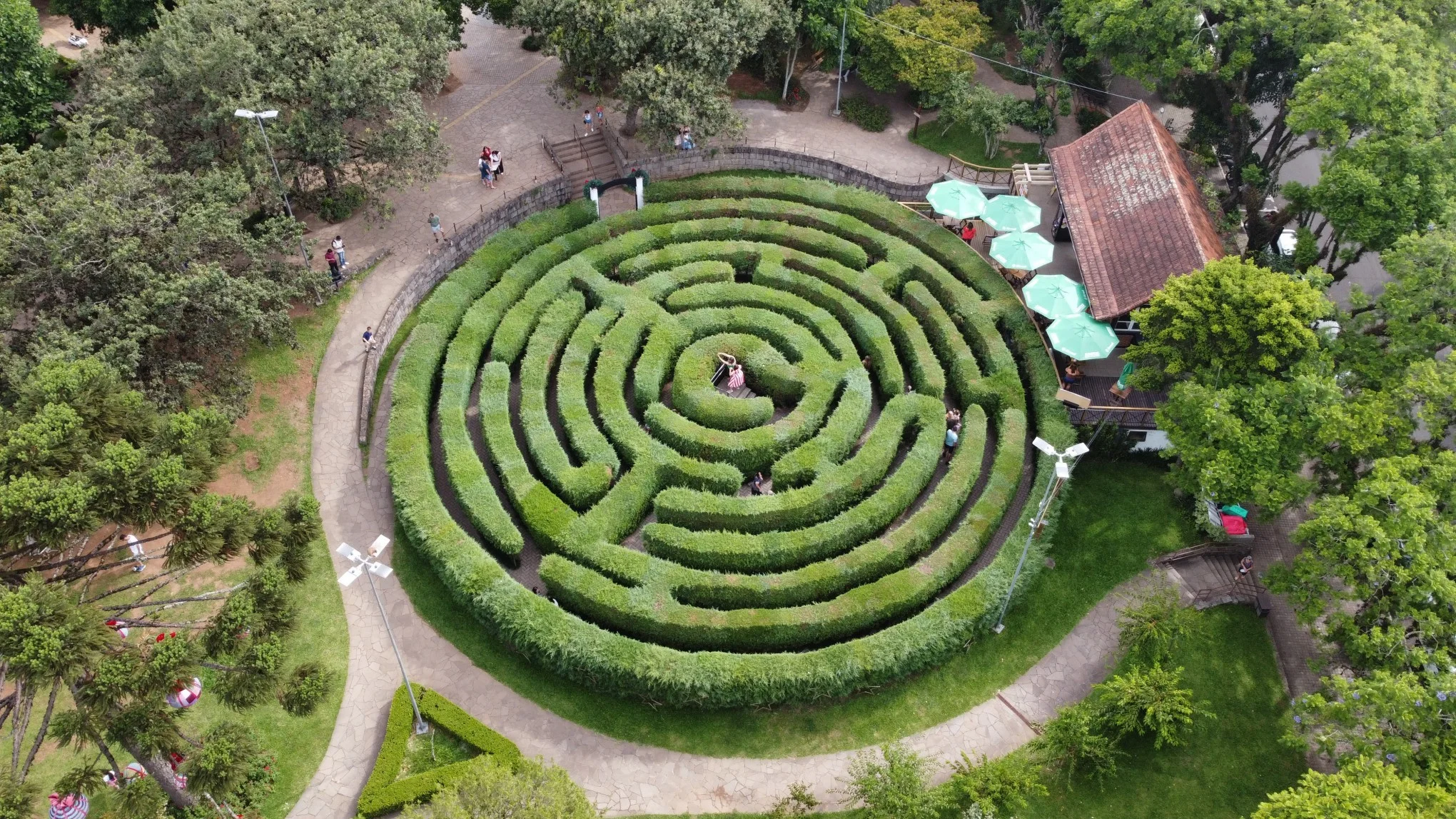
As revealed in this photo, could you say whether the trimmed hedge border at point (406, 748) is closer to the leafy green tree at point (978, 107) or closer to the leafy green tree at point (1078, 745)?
the leafy green tree at point (1078, 745)

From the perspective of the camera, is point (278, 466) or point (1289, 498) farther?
point (278, 466)

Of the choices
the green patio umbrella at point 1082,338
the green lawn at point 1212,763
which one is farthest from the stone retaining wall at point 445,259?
the green patio umbrella at point 1082,338

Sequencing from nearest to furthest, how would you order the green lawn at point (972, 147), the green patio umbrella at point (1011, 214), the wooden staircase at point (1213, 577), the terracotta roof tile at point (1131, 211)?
the wooden staircase at point (1213, 577) < the terracotta roof tile at point (1131, 211) < the green patio umbrella at point (1011, 214) < the green lawn at point (972, 147)

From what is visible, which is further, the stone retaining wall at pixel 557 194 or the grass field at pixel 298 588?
the stone retaining wall at pixel 557 194

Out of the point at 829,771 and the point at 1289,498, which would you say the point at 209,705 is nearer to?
the point at 829,771

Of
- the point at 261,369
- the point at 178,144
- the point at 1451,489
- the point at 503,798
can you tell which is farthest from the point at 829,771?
the point at 178,144

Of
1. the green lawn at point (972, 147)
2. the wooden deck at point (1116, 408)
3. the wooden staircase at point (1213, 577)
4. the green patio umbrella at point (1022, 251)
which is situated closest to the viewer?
the wooden staircase at point (1213, 577)
